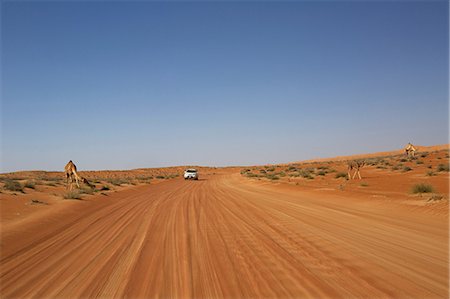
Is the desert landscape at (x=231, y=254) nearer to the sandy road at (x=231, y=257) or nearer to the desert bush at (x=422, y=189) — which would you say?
the sandy road at (x=231, y=257)

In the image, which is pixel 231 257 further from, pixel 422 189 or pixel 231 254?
pixel 422 189

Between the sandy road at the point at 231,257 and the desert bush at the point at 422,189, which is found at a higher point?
the desert bush at the point at 422,189

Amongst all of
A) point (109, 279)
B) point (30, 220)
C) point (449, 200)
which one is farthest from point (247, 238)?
point (449, 200)

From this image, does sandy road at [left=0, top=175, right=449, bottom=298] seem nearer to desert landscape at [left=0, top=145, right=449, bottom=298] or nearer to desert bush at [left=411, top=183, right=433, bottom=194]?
desert landscape at [left=0, top=145, right=449, bottom=298]

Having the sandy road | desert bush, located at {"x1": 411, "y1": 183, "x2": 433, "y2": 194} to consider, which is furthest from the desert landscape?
desert bush, located at {"x1": 411, "y1": 183, "x2": 433, "y2": 194}

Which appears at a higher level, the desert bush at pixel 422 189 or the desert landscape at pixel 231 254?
the desert bush at pixel 422 189

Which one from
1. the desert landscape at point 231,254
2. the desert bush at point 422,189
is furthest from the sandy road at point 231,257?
the desert bush at point 422,189

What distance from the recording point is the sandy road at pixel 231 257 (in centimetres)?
496

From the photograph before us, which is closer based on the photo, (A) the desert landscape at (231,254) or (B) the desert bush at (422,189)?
(A) the desert landscape at (231,254)

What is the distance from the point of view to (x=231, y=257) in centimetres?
659

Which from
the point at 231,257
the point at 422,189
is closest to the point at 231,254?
the point at 231,257

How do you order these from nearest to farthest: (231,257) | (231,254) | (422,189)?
(231,257), (231,254), (422,189)

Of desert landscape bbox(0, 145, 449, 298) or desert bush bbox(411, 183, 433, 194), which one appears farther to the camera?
desert bush bbox(411, 183, 433, 194)

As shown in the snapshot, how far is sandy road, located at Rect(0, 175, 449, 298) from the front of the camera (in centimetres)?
496
